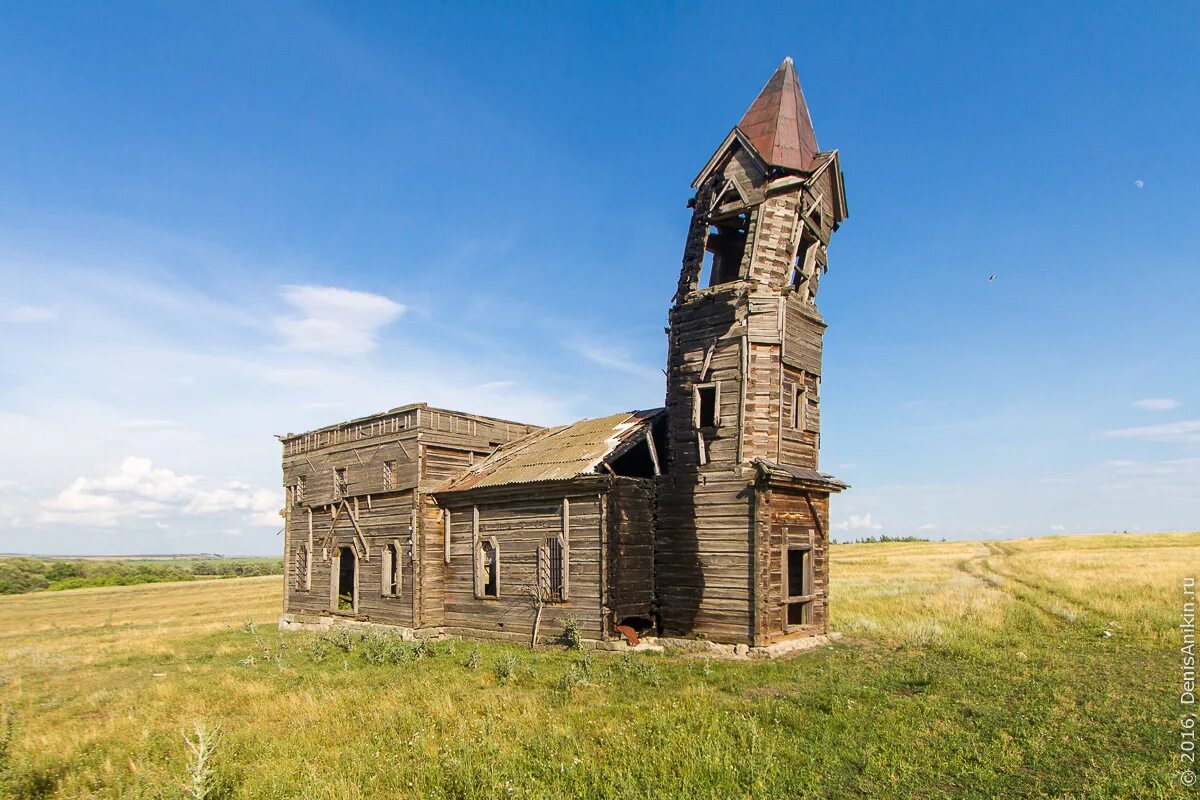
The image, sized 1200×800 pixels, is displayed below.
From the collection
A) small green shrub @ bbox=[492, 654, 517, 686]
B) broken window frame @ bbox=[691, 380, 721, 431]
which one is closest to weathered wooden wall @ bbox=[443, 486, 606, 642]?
broken window frame @ bbox=[691, 380, 721, 431]

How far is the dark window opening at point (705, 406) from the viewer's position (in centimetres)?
2139

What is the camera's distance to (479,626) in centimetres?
2475

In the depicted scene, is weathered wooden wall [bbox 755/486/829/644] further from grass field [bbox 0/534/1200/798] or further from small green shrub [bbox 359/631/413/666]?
small green shrub [bbox 359/631/413/666]

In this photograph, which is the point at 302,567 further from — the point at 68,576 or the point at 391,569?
the point at 68,576

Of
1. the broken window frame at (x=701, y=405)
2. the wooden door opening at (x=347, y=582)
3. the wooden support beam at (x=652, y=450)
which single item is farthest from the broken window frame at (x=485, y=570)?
the broken window frame at (x=701, y=405)

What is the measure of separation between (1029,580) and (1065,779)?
105ft

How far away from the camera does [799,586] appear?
22891mm

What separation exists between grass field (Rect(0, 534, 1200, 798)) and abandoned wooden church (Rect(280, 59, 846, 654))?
1.89m

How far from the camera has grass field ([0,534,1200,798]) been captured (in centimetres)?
971

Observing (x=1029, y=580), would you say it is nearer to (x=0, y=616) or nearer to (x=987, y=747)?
(x=987, y=747)

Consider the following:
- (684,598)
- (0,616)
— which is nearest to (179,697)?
(684,598)

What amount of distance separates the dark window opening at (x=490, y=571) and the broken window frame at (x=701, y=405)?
8418 millimetres

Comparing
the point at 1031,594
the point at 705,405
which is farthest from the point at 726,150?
the point at 1031,594

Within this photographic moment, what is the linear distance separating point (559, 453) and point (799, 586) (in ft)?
29.4
